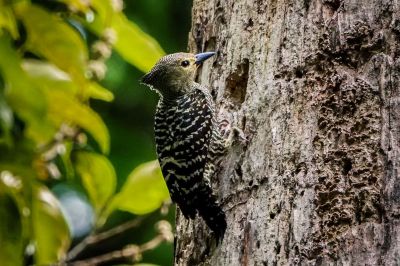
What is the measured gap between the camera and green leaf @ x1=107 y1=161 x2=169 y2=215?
324cm

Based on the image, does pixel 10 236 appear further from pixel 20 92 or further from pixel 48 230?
pixel 20 92

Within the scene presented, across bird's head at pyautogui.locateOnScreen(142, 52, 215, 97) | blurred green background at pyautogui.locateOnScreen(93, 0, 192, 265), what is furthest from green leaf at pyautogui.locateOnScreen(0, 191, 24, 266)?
blurred green background at pyautogui.locateOnScreen(93, 0, 192, 265)

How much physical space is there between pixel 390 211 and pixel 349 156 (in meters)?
0.22

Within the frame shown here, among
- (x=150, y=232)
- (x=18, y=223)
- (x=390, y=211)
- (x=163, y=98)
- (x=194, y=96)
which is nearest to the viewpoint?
(x=390, y=211)

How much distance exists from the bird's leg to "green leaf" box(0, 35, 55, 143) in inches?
23.8

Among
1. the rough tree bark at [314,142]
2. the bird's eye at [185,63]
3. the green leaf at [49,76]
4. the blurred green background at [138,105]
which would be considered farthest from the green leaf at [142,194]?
the blurred green background at [138,105]

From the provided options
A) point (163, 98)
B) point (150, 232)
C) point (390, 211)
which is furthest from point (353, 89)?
point (150, 232)

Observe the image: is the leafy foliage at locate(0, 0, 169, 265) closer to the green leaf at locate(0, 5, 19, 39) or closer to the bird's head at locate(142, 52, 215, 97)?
the green leaf at locate(0, 5, 19, 39)

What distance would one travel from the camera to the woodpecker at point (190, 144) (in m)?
3.10

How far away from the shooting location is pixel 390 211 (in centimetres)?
254

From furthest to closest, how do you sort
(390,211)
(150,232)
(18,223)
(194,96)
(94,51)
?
(150,232) → (194,96) → (94,51) → (18,223) → (390,211)

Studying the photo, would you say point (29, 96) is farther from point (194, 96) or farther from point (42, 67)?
point (194, 96)

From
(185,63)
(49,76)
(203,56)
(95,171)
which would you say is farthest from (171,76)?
(49,76)

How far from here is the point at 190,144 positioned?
3346 millimetres
